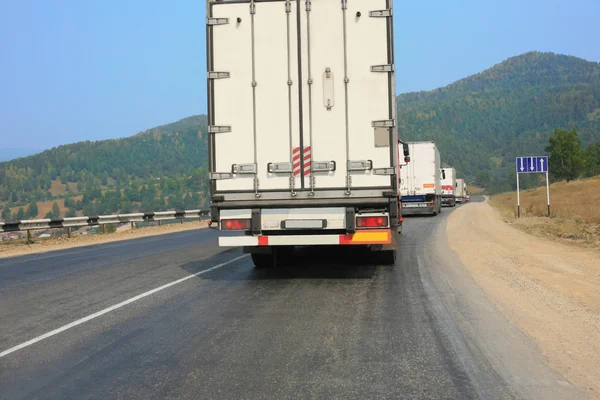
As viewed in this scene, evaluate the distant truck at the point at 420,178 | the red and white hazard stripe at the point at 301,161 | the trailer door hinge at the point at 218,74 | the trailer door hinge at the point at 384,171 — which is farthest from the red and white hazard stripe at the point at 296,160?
the distant truck at the point at 420,178

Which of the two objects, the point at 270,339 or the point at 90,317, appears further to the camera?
the point at 90,317

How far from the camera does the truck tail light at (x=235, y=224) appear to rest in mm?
9828

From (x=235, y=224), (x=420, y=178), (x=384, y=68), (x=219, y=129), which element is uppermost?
(x=384, y=68)

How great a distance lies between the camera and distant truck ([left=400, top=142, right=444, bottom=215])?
32.3 metres

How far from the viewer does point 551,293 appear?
8852 millimetres

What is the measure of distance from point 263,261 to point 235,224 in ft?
7.00

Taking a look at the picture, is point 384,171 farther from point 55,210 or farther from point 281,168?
point 55,210

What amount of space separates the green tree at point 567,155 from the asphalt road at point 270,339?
4035 inches

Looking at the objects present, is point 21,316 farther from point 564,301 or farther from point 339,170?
point 564,301

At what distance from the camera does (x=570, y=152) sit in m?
105

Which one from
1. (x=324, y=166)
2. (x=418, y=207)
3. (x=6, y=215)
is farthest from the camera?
(x=6, y=215)

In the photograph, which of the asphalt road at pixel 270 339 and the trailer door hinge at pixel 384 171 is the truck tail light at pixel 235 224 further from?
the trailer door hinge at pixel 384 171

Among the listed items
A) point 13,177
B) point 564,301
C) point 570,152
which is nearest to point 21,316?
point 564,301

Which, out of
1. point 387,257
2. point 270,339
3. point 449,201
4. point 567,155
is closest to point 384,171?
point 387,257
